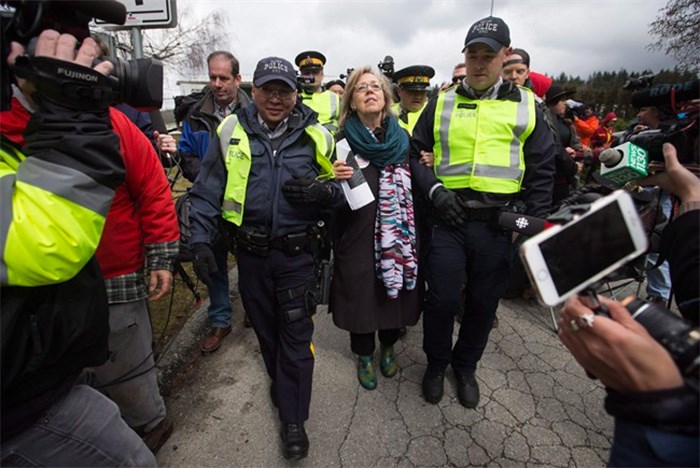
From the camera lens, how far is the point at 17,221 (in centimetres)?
91

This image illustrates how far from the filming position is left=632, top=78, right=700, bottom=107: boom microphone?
126 cm

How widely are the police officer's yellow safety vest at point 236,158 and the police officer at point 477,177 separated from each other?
0.67 m

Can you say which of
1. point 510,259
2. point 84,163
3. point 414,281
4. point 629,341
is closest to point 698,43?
point 510,259

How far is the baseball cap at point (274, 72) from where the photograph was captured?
6.68 ft

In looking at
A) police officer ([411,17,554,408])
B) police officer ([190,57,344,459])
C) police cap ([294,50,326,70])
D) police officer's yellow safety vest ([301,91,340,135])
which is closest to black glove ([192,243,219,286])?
police officer ([190,57,344,459])

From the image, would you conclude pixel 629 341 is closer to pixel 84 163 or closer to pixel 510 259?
pixel 84 163

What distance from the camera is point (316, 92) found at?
4.91 m

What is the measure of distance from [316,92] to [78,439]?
14.9 feet

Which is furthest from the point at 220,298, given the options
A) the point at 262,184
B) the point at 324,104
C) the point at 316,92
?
the point at 316,92

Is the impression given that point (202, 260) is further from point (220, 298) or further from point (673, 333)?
point (673, 333)

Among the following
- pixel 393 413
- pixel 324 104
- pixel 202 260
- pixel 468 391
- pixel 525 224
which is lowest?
pixel 393 413

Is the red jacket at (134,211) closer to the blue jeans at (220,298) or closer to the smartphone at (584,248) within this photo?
the blue jeans at (220,298)

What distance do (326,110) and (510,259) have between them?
286 cm

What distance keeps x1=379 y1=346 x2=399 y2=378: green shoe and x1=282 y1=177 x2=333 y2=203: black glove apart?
4.27 feet
